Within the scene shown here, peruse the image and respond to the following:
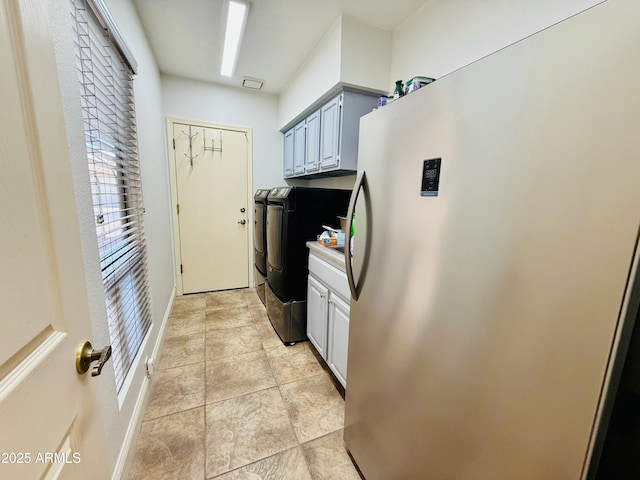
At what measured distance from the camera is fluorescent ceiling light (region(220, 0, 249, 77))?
67.2 inches

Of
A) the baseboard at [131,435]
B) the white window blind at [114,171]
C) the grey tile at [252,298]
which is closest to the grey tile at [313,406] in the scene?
the baseboard at [131,435]

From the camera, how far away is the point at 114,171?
4.35 ft

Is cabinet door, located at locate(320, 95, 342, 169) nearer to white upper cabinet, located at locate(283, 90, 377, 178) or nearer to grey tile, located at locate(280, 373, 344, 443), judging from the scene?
white upper cabinet, located at locate(283, 90, 377, 178)

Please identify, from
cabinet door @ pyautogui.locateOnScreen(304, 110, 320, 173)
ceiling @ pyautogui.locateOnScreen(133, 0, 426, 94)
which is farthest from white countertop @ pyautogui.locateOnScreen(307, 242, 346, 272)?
ceiling @ pyautogui.locateOnScreen(133, 0, 426, 94)

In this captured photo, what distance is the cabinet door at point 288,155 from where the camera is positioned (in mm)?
3161

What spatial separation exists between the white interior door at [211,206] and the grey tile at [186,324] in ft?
2.15

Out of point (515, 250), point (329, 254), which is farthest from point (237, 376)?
point (515, 250)

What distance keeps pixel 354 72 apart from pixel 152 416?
2.61 m

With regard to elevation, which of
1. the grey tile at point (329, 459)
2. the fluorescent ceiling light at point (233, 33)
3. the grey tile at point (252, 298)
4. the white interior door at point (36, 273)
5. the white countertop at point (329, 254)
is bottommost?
the grey tile at point (329, 459)

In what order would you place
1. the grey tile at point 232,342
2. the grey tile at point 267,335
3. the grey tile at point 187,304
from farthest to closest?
1. the grey tile at point 187,304
2. the grey tile at point 267,335
3. the grey tile at point 232,342

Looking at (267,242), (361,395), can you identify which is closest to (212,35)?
(267,242)

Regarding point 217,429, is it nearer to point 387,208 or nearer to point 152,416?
point 152,416

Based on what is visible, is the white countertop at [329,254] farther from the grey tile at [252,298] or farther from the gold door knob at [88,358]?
the grey tile at [252,298]

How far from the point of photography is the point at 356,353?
1.19m
